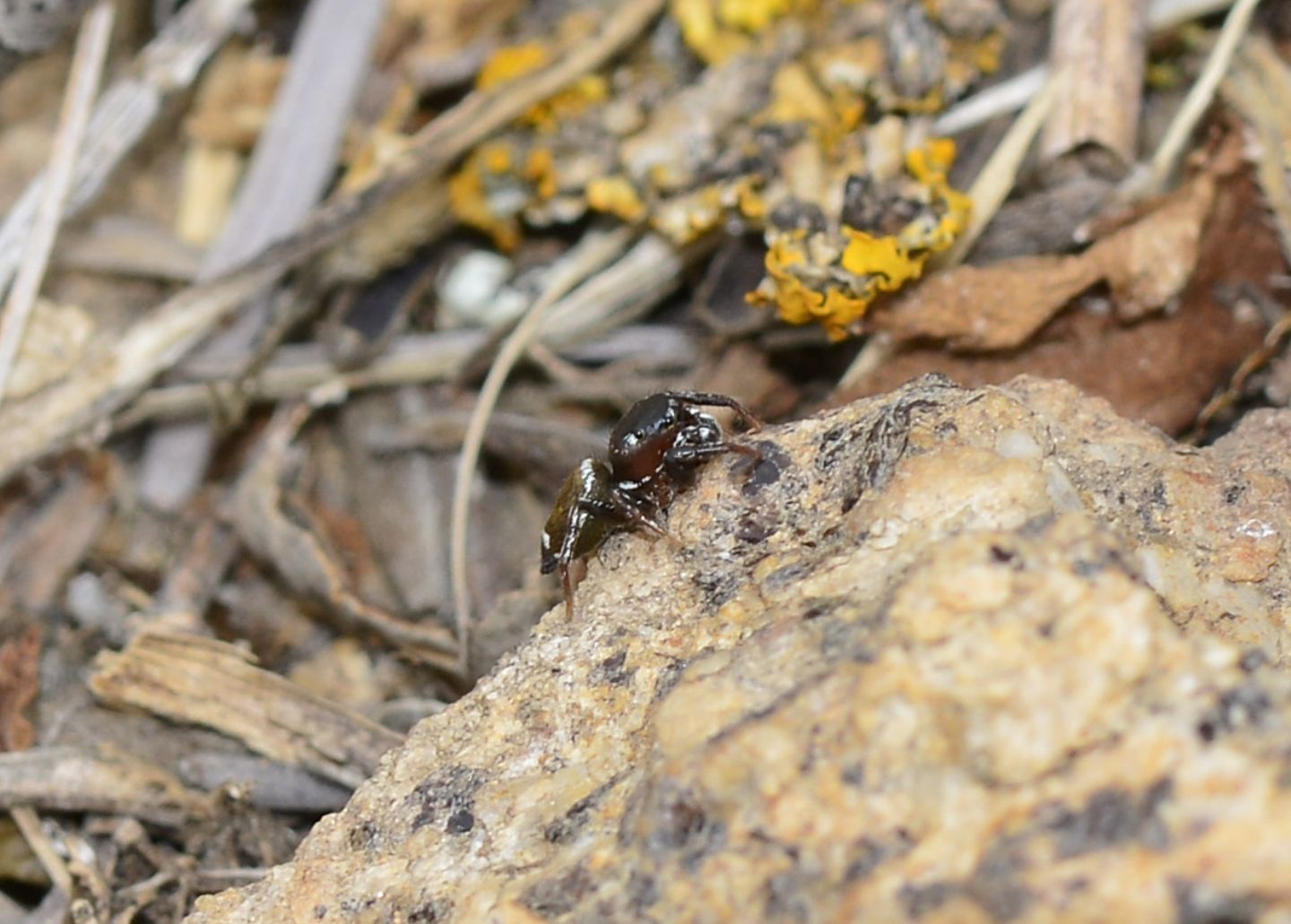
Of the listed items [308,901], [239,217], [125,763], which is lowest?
[308,901]

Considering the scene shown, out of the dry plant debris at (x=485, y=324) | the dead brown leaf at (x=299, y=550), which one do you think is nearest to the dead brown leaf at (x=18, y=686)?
the dry plant debris at (x=485, y=324)

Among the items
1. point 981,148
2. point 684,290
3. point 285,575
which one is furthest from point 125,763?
point 981,148

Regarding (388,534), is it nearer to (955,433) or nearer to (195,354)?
(195,354)

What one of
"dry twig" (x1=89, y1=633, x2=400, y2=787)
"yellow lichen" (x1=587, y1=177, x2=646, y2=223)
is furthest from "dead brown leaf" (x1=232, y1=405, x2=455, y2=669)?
"yellow lichen" (x1=587, y1=177, x2=646, y2=223)

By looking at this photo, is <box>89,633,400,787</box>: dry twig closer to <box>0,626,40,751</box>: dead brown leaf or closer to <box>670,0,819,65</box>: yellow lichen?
<box>0,626,40,751</box>: dead brown leaf

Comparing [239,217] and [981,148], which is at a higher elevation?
[239,217]

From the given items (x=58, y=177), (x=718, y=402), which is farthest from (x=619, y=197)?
(x=58, y=177)
